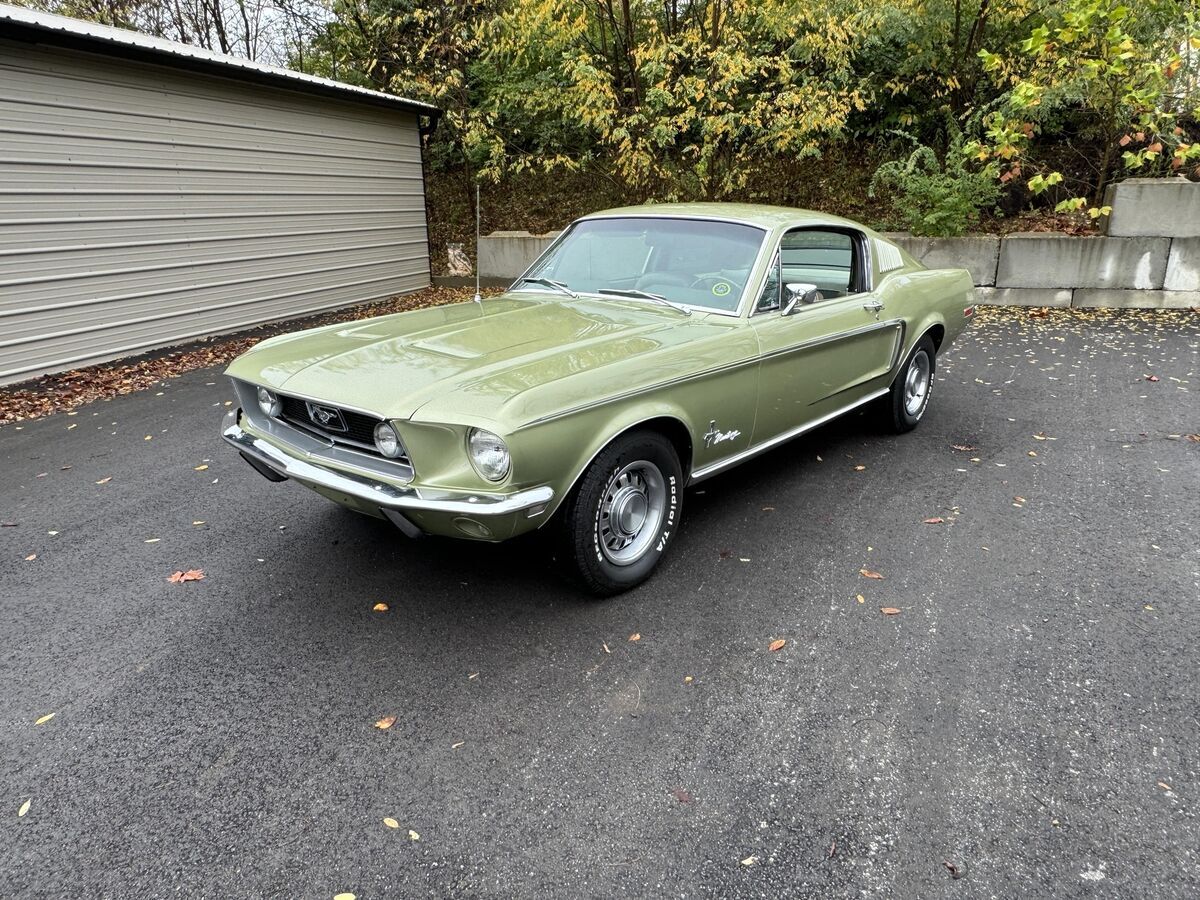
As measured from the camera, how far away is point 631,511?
3.41 meters

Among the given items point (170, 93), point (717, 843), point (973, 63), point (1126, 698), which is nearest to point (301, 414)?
point (717, 843)

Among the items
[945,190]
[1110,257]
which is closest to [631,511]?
[945,190]

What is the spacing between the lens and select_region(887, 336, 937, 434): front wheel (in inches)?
209

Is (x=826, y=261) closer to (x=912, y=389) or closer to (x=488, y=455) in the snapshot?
(x=912, y=389)

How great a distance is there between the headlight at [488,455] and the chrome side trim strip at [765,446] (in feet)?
3.84

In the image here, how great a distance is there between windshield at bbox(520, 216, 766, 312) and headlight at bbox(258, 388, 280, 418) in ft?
5.54

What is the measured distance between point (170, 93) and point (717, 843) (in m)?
9.86

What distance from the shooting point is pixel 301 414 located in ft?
10.9

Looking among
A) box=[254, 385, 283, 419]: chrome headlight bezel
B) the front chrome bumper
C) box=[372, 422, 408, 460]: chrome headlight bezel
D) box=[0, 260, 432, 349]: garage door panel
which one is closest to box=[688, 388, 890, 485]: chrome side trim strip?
the front chrome bumper

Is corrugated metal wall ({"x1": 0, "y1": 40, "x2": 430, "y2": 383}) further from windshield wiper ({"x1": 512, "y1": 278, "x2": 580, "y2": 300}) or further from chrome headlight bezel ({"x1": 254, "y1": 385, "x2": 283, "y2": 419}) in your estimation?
windshield wiper ({"x1": 512, "y1": 278, "x2": 580, "y2": 300})

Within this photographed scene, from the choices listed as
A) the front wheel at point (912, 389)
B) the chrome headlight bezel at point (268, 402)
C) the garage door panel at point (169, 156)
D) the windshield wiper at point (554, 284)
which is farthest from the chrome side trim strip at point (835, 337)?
the garage door panel at point (169, 156)

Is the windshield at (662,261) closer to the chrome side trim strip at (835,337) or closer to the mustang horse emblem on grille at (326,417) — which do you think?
the chrome side trim strip at (835,337)

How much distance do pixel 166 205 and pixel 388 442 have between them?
7.76 metres

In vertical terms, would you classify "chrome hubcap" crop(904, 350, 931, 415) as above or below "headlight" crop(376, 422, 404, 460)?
below
